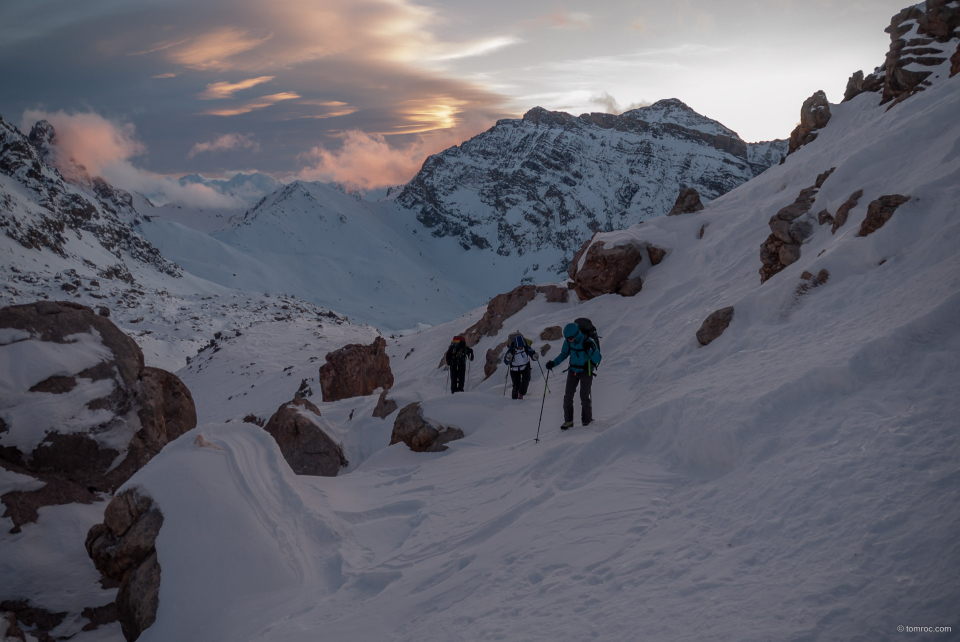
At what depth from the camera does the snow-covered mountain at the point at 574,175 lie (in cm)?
14938

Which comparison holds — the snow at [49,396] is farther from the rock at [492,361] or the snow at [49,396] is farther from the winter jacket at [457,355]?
the rock at [492,361]

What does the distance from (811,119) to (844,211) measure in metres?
11.9

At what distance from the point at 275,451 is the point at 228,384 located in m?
21.4

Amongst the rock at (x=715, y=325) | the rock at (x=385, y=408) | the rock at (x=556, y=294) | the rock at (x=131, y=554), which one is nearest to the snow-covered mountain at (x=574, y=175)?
the rock at (x=556, y=294)

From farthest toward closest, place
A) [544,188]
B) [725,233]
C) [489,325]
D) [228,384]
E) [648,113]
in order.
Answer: [648,113] → [544,188] → [228,384] → [489,325] → [725,233]

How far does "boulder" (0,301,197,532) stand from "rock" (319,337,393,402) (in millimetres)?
10227

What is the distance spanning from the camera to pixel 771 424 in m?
5.50

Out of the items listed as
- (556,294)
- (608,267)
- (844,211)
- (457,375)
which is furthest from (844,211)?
(556,294)

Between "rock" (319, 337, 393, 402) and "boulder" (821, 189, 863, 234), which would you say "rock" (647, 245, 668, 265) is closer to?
"boulder" (821, 189, 863, 234)

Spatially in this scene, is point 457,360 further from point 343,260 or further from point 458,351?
point 343,260

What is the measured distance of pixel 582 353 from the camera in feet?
26.5

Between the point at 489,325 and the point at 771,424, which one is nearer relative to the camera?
the point at 771,424

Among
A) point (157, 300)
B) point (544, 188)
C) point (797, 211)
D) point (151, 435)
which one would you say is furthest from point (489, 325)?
point (544, 188)

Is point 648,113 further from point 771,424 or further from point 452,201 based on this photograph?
point 771,424
